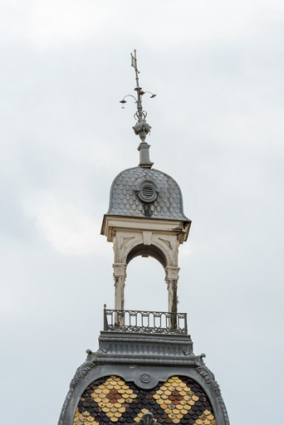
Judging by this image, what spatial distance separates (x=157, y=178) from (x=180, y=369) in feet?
21.4

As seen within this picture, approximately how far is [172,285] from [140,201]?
9.48ft

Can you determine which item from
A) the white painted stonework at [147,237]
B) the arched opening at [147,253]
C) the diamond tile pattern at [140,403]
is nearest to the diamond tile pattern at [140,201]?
the white painted stonework at [147,237]

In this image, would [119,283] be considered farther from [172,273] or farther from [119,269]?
[172,273]

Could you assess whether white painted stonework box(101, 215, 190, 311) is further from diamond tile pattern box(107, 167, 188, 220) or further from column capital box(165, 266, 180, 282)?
diamond tile pattern box(107, 167, 188, 220)

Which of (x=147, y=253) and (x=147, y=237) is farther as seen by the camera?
(x=147, y=253)

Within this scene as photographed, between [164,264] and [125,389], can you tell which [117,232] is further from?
[125,389]

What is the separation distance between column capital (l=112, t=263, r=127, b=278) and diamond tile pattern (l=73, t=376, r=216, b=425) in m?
3.48

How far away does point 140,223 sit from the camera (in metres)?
31.1

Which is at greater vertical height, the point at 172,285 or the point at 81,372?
the point at 172,285

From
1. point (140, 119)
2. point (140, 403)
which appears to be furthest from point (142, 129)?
point (140, 403)

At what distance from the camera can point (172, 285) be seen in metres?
30.7

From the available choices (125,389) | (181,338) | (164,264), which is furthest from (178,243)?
(125,389)

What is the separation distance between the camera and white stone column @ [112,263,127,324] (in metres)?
30.2

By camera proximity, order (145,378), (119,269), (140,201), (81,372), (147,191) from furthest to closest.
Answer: (147,191)
(140,201)
(119,269)
(145,378)
(81,372)
